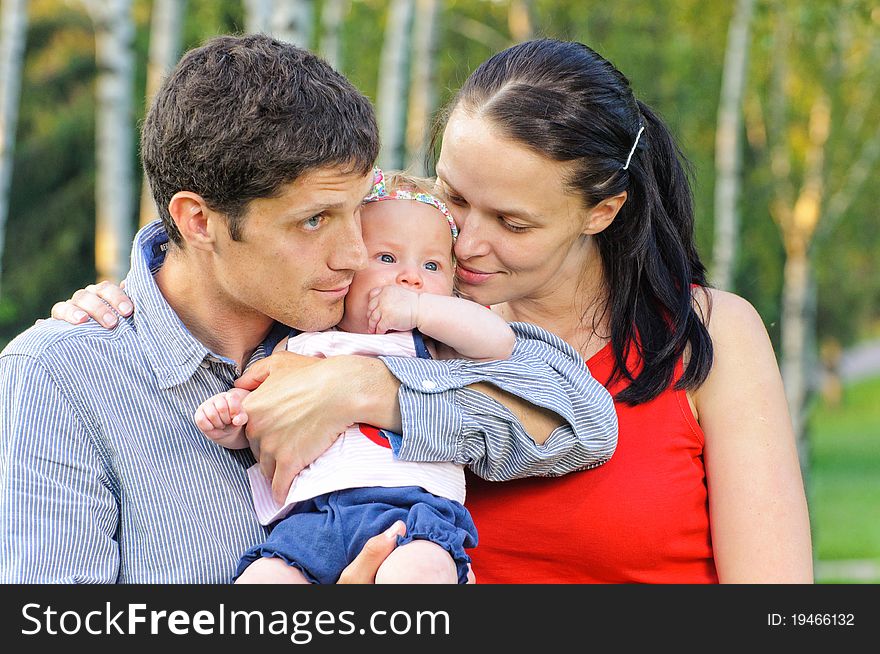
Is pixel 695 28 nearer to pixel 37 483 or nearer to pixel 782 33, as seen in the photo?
pixel 782 33

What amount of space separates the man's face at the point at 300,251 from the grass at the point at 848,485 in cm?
1023

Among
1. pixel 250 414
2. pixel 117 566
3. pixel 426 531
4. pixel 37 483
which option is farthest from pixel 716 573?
pixel 37 483

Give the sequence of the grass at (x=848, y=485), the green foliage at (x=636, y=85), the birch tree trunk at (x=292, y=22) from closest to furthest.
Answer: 1. the birch tree trunk at (x=292, y=22)
2. the green foliage at (x=636, y=85)
3. the grass at (x=848, y=485)

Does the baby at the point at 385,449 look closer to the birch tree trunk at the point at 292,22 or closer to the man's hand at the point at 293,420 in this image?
the man's hand at the point at 293,420

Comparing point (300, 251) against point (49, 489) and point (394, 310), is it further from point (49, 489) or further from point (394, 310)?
point (49, 489)

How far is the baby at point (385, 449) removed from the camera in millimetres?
2457

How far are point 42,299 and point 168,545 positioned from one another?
14849 mm

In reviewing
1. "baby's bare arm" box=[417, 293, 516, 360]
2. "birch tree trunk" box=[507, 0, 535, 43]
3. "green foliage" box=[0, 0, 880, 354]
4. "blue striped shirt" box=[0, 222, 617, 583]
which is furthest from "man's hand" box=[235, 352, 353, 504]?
"birch tree trunk" box=[507, 0, 535, 43]

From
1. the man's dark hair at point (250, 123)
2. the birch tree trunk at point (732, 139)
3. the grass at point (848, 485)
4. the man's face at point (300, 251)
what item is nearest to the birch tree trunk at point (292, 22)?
the man's dark hair at point (250, 123)

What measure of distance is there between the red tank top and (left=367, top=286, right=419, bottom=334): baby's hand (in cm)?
48

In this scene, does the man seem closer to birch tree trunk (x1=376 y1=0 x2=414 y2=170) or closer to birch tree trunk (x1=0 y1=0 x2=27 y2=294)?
birch tree trunk (x1=0 y1=0 x2=27 y2=294)

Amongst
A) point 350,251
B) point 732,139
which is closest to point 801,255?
point 732,139

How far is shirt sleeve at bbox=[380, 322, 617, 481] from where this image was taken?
99.6 inches

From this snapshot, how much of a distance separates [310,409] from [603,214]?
1.00 m
